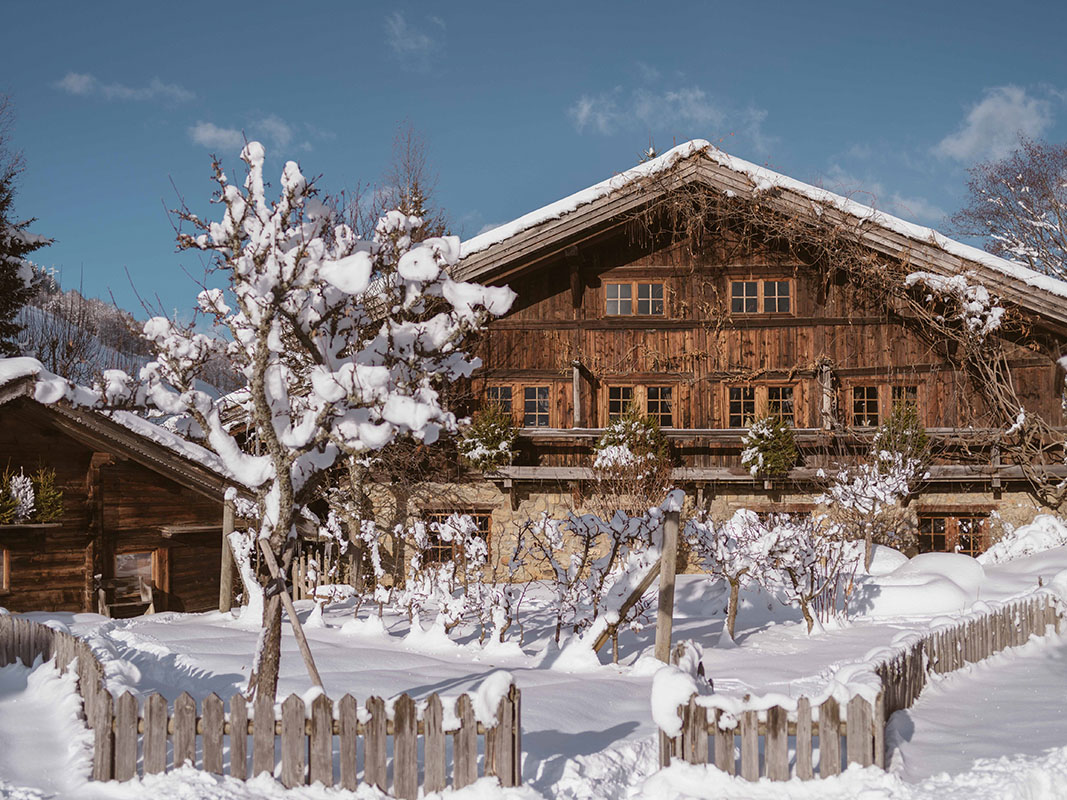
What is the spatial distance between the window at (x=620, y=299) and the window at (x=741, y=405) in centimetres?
275

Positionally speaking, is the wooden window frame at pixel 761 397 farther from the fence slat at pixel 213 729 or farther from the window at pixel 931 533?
the fence slat at pixel 213 729

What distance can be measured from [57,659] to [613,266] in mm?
13496

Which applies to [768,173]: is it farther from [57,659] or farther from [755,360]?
[57,659]

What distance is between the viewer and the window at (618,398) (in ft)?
61.9

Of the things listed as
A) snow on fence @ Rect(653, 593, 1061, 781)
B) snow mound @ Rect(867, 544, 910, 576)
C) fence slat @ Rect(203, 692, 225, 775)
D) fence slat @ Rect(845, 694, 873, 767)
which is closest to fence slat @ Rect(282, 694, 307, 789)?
fence slat @ Rect(203, 692, 225, 775)

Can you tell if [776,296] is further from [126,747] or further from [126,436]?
[126,747]

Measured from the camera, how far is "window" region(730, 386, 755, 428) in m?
18.7

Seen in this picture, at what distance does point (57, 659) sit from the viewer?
8.20m

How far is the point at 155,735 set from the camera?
5.84m

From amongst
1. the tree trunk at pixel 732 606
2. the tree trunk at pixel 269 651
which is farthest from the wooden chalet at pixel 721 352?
the tree trunk at pixel 269 651

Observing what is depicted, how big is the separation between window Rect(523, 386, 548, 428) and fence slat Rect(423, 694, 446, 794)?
43.2 feet

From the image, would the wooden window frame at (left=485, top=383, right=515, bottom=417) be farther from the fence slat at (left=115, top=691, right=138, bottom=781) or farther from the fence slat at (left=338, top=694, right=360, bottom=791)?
the fence slat at (left=115, top=691, right=138, bottom=781)

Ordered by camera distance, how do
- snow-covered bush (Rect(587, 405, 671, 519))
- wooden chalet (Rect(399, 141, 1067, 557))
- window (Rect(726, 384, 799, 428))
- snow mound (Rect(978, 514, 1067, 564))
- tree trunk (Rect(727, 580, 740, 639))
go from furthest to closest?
window (Rect(726, 384, 799, 428)) < wooden chalet (Rect(399, 141, 1067, 557)) < snow-covered bush (Rect(587, 405, 671, 519)) < snow mound (Rect(978, 514, 1067, 564)) < tree trunk (Rect(727, 580, 740, 639))

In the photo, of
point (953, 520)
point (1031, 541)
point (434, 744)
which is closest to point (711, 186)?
point (953, 520)
